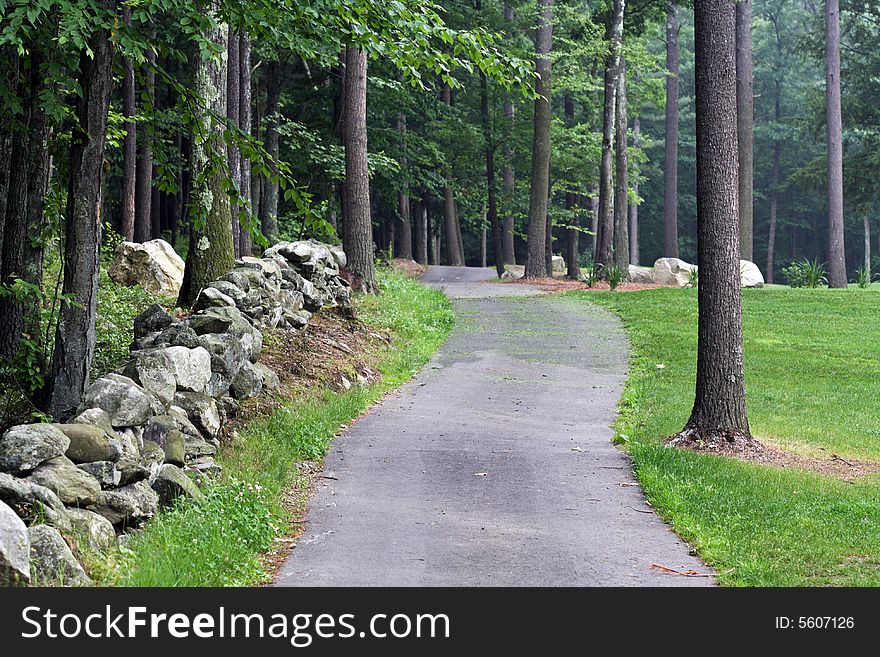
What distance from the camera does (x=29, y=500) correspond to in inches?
218

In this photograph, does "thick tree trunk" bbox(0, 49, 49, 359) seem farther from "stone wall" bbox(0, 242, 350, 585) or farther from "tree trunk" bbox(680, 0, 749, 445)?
"tree trunk" bbox(680, 0, 749, 445)

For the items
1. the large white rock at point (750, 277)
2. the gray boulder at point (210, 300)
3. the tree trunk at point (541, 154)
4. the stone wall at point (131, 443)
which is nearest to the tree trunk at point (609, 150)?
the tree trunk at point (541, 154)

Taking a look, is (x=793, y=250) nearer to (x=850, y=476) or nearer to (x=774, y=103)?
(x=774, y=103)

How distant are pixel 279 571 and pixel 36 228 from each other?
4966 millimetres

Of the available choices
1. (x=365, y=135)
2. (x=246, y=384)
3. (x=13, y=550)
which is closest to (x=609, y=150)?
(x=365, y=135)

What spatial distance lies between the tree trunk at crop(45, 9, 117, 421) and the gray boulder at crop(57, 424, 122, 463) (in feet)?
5.50

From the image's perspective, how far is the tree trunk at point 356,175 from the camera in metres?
19.1

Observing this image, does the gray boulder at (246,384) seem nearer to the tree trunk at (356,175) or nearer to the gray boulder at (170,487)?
the gray boulder at (170,487)

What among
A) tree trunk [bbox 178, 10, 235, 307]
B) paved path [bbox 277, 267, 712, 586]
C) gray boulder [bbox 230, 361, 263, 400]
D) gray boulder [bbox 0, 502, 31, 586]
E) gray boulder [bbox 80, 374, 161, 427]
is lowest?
paved path [bbox 277, 267, 712, 586]

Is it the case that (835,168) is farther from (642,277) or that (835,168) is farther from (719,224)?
(719,224)

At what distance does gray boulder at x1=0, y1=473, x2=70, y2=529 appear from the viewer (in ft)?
18.0

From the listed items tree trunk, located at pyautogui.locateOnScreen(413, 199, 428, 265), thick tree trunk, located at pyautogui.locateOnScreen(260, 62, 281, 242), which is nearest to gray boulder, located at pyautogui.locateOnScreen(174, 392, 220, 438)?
thick tree trunk, located at pyautogui.locateOnScreen(260, 62, 281, 242)

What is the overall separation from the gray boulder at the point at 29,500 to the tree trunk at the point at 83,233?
245 cm
